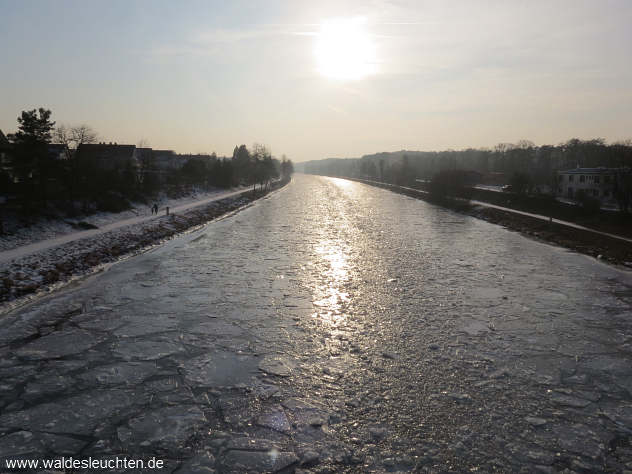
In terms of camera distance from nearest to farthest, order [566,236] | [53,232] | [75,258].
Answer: [75,258], [53,232], [566,236]

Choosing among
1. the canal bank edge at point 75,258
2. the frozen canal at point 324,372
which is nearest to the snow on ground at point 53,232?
the canal bank edge at point 75,258

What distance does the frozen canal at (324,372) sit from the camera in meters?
4.50

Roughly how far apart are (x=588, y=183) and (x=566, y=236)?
34595mm

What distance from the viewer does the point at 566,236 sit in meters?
23.2

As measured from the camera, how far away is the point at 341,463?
4281mm

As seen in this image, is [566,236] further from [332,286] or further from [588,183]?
[588,183]

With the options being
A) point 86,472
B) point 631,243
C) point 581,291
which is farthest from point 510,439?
point 631,243

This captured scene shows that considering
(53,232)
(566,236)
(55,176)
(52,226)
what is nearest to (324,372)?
(53,232)

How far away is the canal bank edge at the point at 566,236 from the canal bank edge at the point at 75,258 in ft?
72.0

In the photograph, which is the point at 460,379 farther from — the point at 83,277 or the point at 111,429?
the point at 83,277

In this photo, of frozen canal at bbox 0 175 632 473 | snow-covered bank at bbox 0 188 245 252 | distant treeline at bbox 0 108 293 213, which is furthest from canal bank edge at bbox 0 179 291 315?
distant treeline at bbox 0 108 293 213

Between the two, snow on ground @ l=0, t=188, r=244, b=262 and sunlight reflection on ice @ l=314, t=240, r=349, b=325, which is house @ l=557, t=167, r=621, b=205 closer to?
sunlight reflection on ice @ l=314, t=240, r=349, b=325

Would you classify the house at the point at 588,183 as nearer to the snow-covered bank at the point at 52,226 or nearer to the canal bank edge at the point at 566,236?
the canal bank edge at the point at 566,236

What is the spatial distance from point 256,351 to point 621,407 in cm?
594
